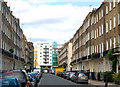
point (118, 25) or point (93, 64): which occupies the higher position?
point (118, 25)

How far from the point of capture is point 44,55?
18150 cm

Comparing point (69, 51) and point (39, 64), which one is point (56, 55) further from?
point (69, 51)

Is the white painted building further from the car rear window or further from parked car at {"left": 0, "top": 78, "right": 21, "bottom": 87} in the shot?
parked car at {"left": 0, "top": 78, "right": 21, "bottom": 87}

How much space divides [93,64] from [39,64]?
129192 mm

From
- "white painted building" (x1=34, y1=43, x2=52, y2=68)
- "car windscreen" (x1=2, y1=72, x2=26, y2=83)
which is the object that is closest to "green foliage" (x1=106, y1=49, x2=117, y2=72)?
"car windscreen" (x1=2, y1=72, x2=26, y2=83)

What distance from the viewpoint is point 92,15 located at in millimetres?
51281

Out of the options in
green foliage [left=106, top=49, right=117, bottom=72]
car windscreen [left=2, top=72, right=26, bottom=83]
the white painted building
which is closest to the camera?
car windscreen [left=2, top=72, right=26, bottom=83]

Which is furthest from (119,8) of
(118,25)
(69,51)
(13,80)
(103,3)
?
(69,51)

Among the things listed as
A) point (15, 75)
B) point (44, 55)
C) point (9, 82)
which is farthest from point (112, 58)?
point (44, 55)

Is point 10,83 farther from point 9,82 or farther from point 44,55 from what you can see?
point 44,55

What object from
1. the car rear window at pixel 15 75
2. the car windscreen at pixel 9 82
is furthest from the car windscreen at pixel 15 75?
the car windscreen at pixel 9 82

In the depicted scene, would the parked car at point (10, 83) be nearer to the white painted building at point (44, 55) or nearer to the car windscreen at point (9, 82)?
the car windscreen at point (9, 82)

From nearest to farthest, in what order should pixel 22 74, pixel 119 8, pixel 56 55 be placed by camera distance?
pixel 22 74 < pixel 119 8 < pixel 56 55

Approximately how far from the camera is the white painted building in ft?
586
